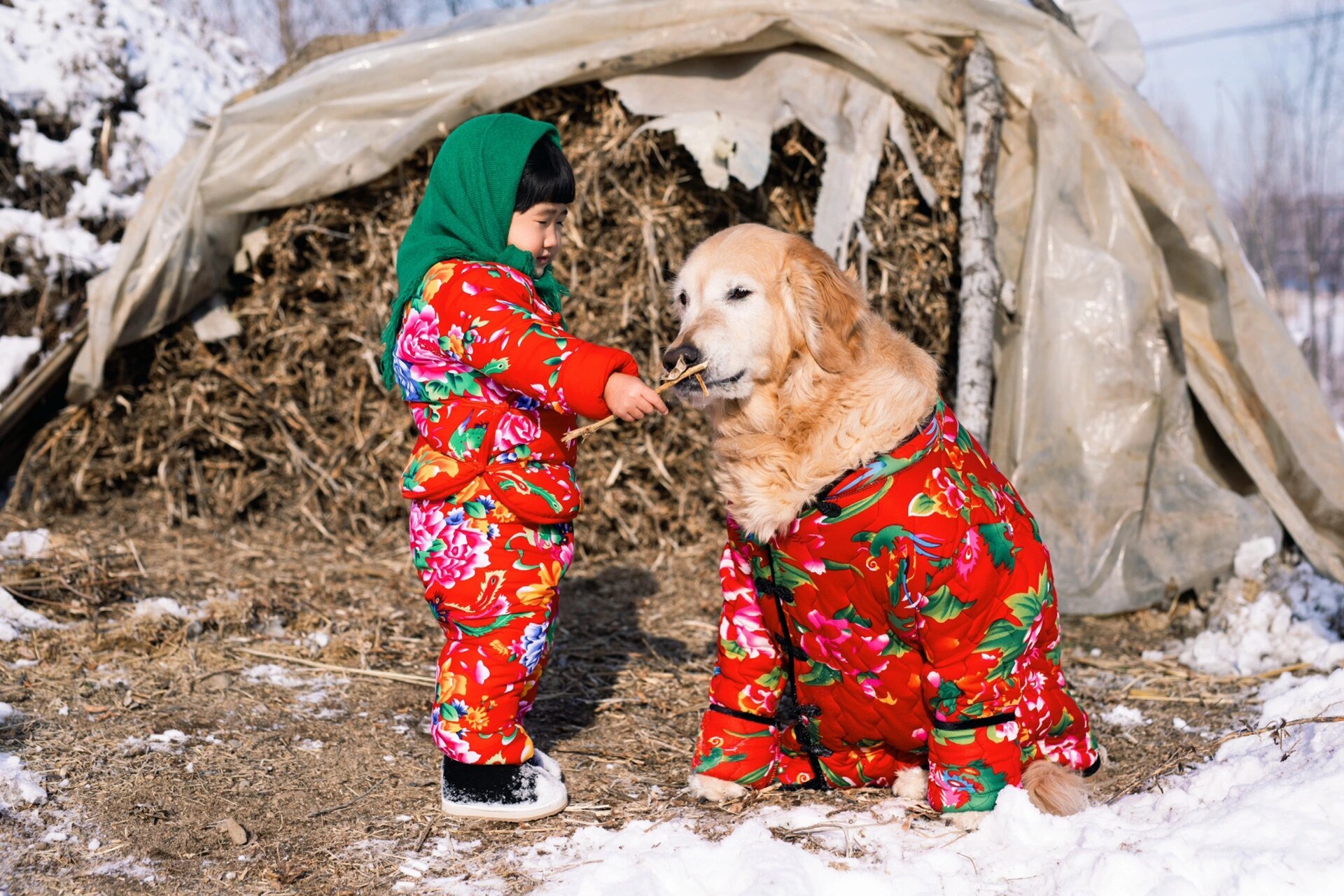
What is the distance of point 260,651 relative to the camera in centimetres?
344

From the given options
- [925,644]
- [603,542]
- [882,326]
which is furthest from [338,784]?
[603,542]

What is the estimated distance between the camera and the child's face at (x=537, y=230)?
255 centimetres

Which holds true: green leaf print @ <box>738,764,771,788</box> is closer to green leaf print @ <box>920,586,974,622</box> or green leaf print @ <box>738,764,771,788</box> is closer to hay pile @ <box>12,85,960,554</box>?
green leaf print @ <box>920,586,974,622</box>

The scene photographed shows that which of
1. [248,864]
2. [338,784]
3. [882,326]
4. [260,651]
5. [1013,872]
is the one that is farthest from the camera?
[260,651]

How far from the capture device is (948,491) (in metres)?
2.20

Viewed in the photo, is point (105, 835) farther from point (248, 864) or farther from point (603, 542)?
point (603, 542)

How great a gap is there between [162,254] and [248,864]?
2881 mm

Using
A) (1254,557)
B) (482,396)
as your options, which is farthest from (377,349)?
(1254,557)

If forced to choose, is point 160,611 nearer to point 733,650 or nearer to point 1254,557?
point 733,650

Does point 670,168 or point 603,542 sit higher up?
point 670,168

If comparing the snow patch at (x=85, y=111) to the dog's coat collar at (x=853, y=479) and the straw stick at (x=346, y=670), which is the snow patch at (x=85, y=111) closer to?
the straw stick at (x=346, y=670)

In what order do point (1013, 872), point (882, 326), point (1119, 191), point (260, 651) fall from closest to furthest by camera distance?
1. point (1013, 872)
2. point (882, 326)
3. point (260, 651)
4. point (1119, 191)

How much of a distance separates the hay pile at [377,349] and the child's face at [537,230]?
1905 millimetres

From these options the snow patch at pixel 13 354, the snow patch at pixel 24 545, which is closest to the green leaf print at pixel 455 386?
the snow patch at pixel 24 545
